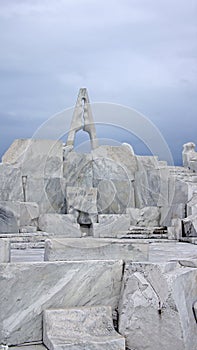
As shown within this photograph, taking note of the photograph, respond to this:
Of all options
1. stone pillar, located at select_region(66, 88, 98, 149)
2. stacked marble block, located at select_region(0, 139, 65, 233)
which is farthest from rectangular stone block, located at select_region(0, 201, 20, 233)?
stone pillar, located at select_region(66, 88, 98, 149)

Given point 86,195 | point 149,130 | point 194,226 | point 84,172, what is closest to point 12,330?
point 149,130

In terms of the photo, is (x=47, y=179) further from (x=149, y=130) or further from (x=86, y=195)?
(x=149, y=130)

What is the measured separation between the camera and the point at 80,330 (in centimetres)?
347

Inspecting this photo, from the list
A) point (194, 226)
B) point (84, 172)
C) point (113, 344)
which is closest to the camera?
point (113, 344)

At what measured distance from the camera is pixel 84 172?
10492mm

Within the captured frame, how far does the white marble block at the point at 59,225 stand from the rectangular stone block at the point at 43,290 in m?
4.84

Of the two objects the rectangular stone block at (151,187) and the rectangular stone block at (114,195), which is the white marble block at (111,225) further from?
the rectangular stone block at (151,187)

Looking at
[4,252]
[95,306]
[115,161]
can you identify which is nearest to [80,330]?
[95,306]

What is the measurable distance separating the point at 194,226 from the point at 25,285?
16.7ft

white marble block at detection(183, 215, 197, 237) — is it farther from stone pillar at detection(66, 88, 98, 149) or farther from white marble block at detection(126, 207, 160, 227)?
stone pillar at detection(66, 88, 98, 149)

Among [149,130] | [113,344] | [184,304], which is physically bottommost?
[113,344]

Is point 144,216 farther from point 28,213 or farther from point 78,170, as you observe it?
point 28,213

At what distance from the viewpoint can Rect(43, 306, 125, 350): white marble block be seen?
331cm

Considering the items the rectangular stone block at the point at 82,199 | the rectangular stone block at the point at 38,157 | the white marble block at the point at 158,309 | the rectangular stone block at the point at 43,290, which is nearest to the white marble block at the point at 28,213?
the rectangular stone block at the point at 82,199
